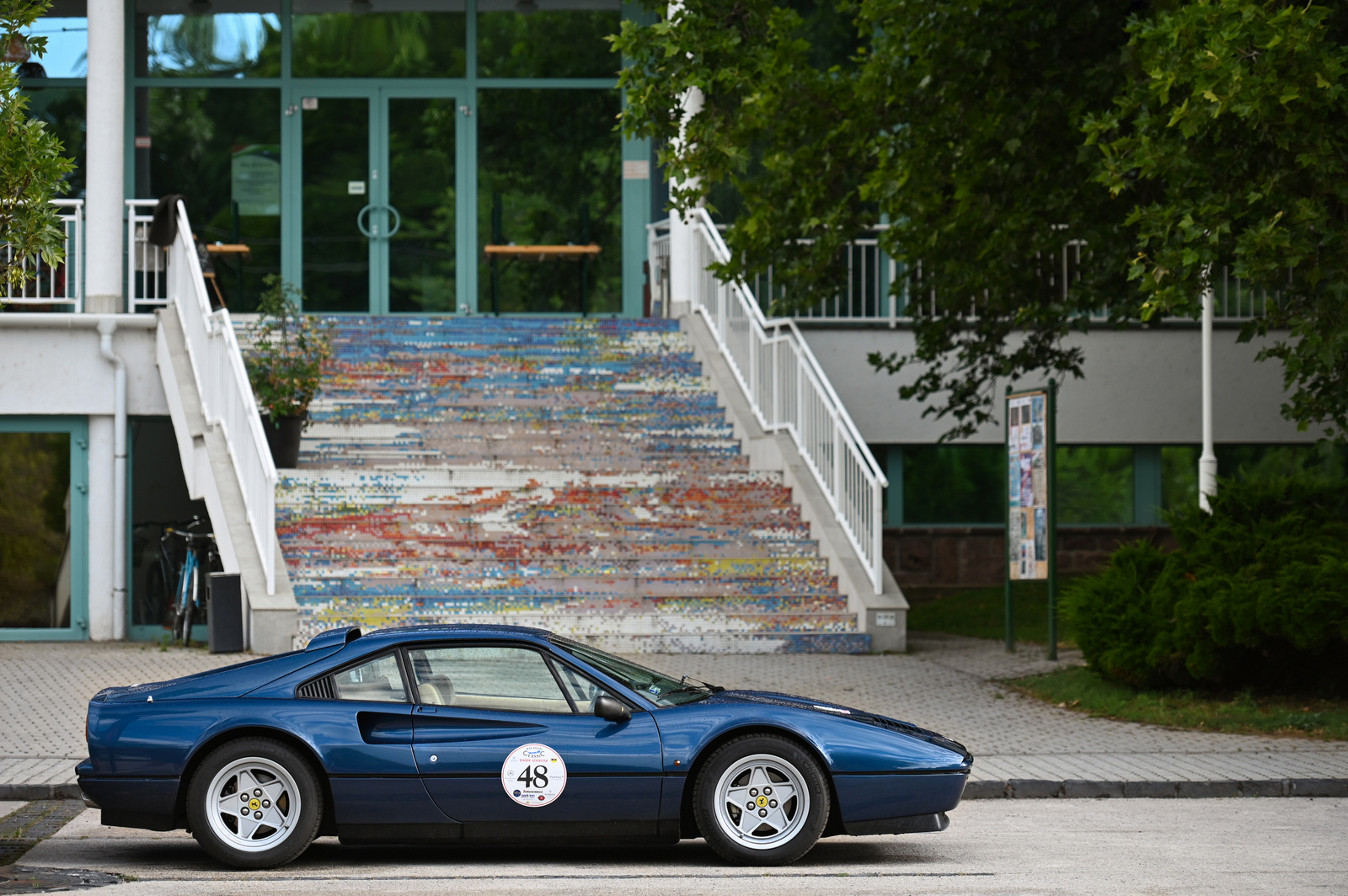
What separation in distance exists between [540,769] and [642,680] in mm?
738

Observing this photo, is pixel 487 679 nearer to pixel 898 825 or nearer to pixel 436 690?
pixel 436 690

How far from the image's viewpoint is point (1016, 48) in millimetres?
13992

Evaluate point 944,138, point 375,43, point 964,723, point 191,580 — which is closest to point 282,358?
point 191,580

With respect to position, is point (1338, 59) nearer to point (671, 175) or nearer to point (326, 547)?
point (671, 175)

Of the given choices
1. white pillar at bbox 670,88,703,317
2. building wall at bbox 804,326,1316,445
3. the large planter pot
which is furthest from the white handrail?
building wall at bbox 804,326,1316,445

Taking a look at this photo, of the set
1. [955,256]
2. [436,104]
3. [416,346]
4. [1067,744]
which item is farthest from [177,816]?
[436,104]

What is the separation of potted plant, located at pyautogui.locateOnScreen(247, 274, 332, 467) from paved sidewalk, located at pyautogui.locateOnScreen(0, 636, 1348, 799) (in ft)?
8.14

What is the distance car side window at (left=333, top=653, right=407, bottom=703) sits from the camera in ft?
24.2

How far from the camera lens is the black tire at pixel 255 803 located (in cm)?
720

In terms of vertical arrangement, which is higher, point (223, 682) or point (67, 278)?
point (67, 278)

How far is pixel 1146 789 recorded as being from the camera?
9430mm

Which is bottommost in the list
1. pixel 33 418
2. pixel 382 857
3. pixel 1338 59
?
pixel 382 857

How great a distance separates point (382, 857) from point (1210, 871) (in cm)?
377

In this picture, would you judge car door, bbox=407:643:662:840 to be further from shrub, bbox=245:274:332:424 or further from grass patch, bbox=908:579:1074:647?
grass patch, bbox=908:579:1074:647
